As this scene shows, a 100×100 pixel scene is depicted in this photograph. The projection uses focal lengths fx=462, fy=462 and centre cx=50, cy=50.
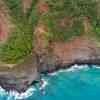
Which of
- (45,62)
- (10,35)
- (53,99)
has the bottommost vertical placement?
(53,99)

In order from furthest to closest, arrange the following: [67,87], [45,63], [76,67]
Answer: [76,67], [45,63], [67,87]

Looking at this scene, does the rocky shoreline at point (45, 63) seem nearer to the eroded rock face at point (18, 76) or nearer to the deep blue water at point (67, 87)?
the eroded rock face at point (18, 76)

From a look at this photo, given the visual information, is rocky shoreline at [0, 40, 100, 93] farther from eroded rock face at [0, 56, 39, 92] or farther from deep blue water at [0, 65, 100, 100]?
deep blue water at [0, 65, 100, 100]

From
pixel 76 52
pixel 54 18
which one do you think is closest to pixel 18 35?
pixel 54 18

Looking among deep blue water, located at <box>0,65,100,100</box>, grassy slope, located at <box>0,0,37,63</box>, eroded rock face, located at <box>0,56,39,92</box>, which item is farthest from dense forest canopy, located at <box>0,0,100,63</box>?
deep blue water, located at <box>0,65,100,100</box>

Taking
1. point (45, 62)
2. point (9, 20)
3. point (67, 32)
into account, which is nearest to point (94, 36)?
point (67, 32)

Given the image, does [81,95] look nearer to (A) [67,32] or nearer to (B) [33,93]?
(B) [33,93]

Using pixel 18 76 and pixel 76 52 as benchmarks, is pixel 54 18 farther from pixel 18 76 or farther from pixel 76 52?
pixel 18 76

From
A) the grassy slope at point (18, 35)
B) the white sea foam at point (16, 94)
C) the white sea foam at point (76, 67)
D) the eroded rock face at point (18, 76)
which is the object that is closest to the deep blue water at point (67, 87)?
the white sea foam at point (16, 94)
